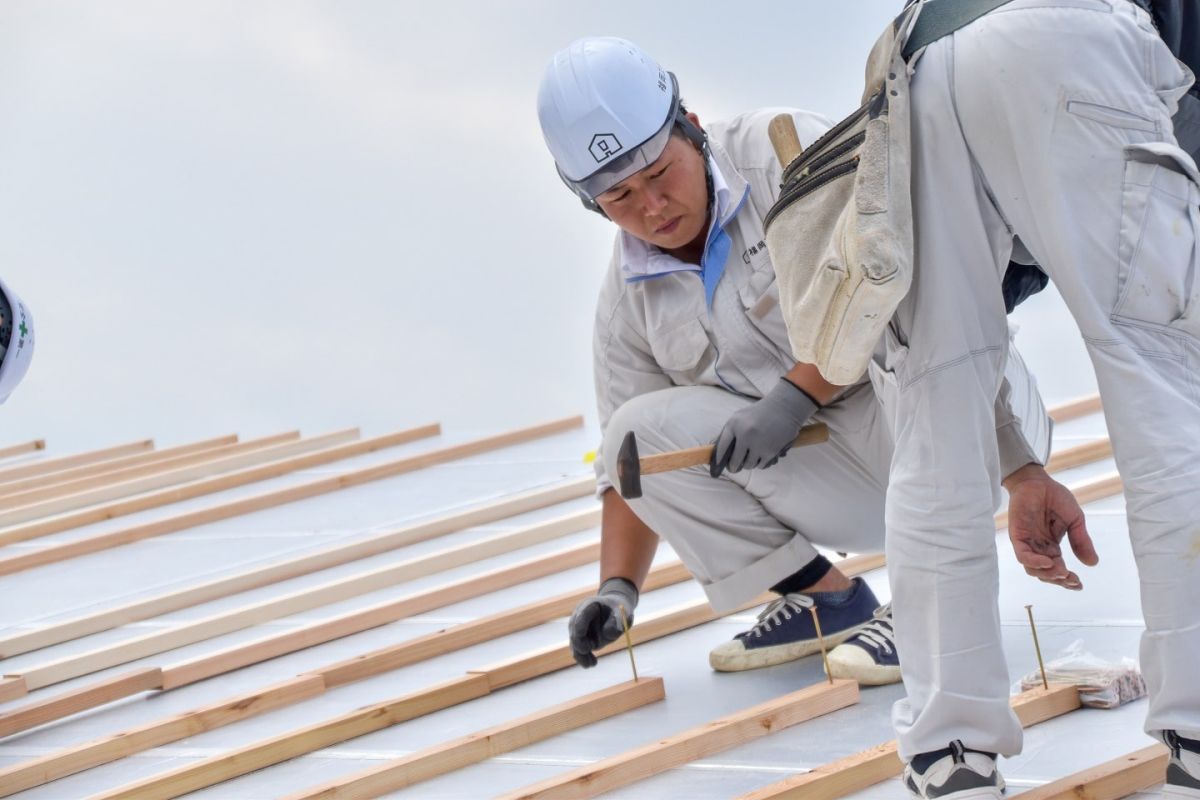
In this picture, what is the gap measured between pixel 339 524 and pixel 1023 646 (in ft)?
8.43

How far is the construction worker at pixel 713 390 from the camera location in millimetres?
2480

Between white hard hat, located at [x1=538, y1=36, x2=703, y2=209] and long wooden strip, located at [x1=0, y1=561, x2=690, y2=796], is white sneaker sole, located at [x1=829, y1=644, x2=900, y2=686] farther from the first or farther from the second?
white hard hat, located at [x1=538, y1=36, x2=703, y2=209]

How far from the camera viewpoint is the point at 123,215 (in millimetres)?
7285

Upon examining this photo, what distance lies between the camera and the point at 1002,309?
1.67 m

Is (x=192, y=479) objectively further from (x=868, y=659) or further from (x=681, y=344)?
(x=868, y=659)

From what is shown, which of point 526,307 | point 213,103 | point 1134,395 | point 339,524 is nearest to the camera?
point 1134,395

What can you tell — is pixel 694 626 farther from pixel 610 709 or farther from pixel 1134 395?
pixel 1134 395

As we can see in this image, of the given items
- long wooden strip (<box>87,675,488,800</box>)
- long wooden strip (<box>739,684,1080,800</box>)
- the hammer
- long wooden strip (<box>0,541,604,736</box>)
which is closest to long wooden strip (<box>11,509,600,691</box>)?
long wooden strip (<box>0,541,604,736</box>)

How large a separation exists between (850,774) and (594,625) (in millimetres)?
767

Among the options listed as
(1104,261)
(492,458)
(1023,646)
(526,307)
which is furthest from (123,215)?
(1104,261)

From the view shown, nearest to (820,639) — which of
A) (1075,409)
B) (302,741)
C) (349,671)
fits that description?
(302,741)

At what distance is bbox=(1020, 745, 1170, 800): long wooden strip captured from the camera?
1679mm

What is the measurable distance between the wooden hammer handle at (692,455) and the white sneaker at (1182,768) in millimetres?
971

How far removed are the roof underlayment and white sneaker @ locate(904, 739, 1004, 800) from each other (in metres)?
0.15
